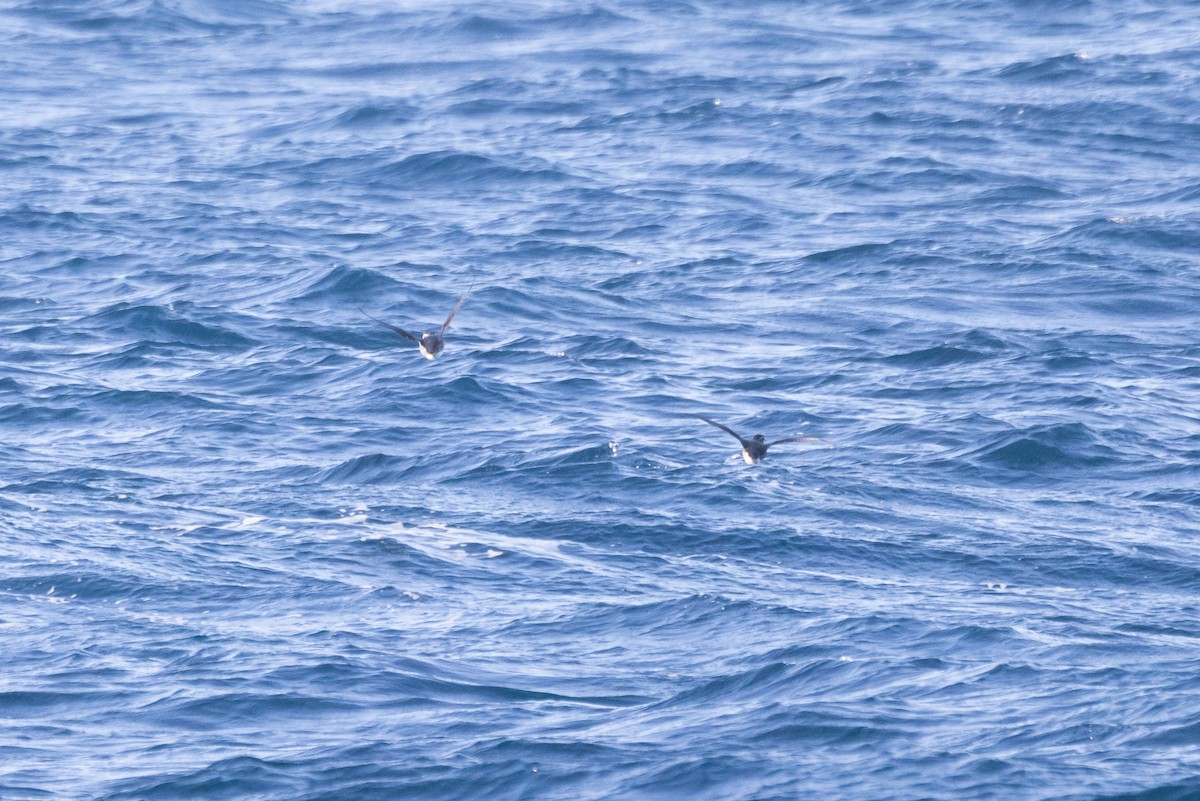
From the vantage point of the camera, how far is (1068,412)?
2903cm

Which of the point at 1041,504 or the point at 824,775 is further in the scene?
the point at 1041,504

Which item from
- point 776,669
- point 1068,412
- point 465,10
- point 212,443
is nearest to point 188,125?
point 465,10

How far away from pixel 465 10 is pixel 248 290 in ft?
81.3

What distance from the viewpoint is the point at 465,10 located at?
58094 mm

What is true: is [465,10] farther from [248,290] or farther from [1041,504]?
[1041,504]

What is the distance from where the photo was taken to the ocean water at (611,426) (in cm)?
2012

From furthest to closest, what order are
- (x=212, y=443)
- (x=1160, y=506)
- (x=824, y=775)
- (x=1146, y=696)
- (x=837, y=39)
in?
(x=837, y=39) < (x=212, y=443) < (x=1160, y=506) < (x=1146, y=696) < (x=824, y=775)

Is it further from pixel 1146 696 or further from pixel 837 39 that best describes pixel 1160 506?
pixel 837 39

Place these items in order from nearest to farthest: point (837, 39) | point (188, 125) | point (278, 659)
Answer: point (278, 659), point (188, 125), point (837, 39)

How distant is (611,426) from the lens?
95.4ft

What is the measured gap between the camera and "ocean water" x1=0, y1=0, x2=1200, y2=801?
20.1m

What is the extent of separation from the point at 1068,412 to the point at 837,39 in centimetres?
2579

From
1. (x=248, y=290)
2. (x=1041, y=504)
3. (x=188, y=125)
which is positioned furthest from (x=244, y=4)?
(x=1041, y=504)

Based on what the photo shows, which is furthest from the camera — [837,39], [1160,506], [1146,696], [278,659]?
[837,39]
